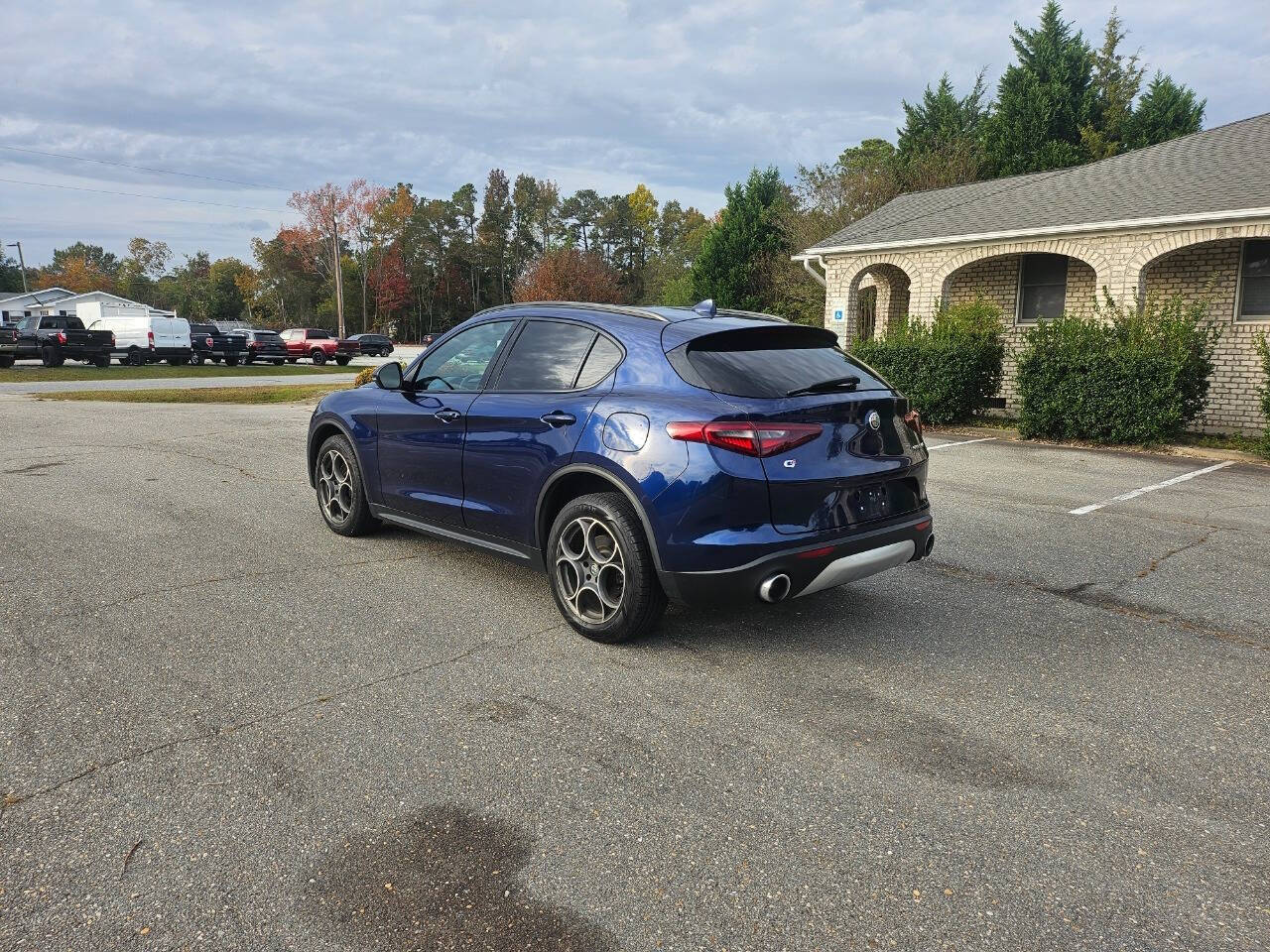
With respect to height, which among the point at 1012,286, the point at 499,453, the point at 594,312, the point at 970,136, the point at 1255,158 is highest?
the point at 970,136

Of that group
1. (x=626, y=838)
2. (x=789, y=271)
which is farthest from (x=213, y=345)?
(x=626, y=838)

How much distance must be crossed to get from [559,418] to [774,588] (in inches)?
53.6

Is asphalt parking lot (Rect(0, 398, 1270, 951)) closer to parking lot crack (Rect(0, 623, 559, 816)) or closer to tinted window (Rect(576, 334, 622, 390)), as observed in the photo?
parking lot crack (Rect(0, 623, 559, 816))

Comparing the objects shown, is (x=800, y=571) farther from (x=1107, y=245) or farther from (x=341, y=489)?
(x=1107, y=245)

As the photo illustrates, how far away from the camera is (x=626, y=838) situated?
8.81ft

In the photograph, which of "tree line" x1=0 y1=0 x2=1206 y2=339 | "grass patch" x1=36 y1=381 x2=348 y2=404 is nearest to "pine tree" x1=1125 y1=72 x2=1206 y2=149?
"tree line" x1=0 y1=0 x2=1206 y2=339

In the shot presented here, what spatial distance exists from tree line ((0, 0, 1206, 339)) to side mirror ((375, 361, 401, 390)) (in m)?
26.9

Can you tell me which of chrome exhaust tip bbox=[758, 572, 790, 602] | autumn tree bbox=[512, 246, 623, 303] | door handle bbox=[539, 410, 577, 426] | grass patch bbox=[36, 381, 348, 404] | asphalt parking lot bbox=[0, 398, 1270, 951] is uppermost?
autumn tree bbox=[512, 246, 623, 303]

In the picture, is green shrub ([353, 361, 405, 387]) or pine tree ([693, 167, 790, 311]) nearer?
green shrub ([353, 361, 405, 387])

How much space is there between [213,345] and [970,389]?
32.3 m

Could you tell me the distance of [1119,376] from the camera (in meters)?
12.0

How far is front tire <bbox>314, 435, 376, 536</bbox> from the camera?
239 inches

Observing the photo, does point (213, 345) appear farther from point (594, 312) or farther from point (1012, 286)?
point (594, 312)

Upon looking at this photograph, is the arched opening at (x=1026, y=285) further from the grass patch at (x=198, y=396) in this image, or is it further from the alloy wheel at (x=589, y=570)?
the alloy wheel at (x=589, y=570)
